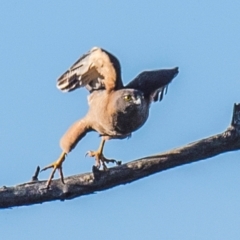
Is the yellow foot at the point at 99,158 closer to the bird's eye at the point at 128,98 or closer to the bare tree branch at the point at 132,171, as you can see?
the bird's eye at the point at 128,98

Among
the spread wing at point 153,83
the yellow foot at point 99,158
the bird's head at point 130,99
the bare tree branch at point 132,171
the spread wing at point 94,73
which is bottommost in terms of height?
the bare tree branch at point 132,171

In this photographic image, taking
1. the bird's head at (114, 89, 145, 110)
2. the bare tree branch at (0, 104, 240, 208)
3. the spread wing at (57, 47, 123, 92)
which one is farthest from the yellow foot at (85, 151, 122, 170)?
the bare tree branch at (0, 104, 240, 208)

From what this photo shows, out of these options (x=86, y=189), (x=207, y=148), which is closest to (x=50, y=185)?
(x=86, y=189)

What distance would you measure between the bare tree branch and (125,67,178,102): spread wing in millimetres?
2519

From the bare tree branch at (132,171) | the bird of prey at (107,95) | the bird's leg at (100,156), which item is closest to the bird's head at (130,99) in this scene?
the bird of prey at (107,95)

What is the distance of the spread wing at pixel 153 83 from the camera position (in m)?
9.21

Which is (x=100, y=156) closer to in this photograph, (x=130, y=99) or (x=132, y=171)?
(x=130, y=99)

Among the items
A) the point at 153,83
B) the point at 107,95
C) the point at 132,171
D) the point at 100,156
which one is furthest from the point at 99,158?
the point at 132,171

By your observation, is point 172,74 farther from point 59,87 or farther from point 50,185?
point 50,185

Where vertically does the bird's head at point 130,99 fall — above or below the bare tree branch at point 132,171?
above

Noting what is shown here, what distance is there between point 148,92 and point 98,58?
0.75 metres

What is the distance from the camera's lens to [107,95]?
30.5 feet

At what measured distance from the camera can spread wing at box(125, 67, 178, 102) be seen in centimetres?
921

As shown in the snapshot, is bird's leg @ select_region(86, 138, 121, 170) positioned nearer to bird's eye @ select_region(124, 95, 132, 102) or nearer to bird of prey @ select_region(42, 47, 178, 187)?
bird of prey @ select_region(42, 47, 178, 187)
